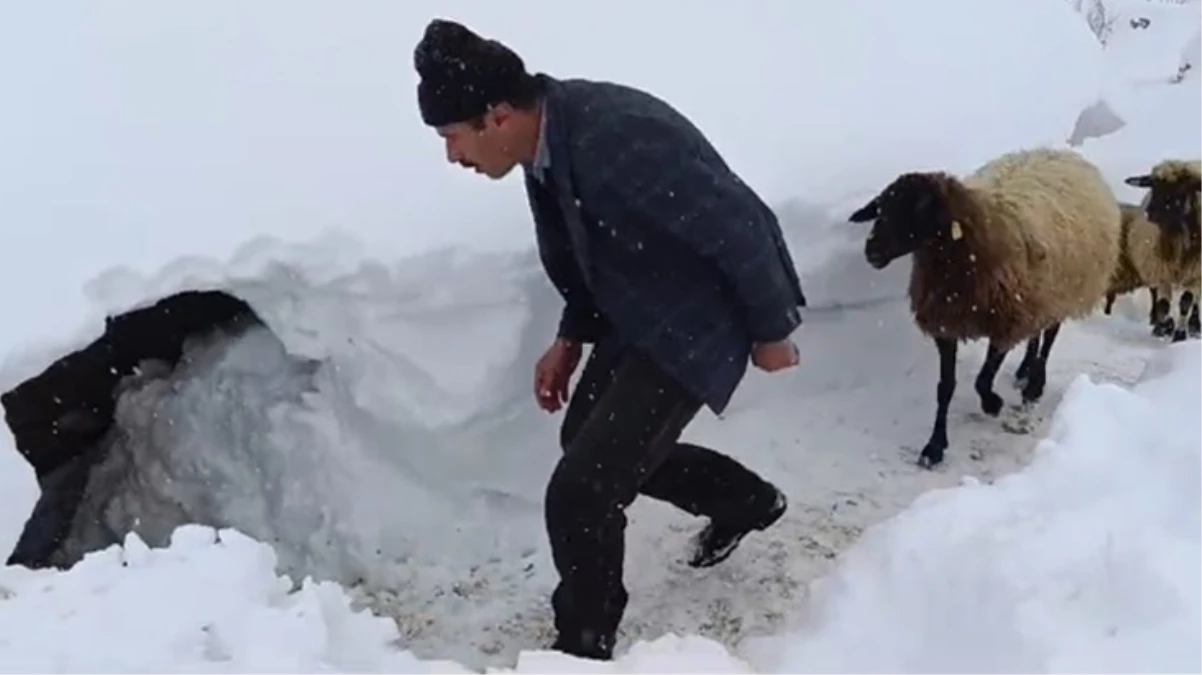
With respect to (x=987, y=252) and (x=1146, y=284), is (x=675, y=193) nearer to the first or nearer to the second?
(x=987, y=252)

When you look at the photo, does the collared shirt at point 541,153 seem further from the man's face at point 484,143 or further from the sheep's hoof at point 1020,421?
the sheep's hoof at point 1020,421

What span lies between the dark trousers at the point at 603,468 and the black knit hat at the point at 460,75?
676 mm

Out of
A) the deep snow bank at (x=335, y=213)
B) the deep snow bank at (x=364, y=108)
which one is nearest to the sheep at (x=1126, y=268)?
the deep snow bank at (x=364, y=108)

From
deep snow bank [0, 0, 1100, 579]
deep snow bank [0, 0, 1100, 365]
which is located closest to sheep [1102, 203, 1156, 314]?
deep snow bank [0, 0, 1100, 365]

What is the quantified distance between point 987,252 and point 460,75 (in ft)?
8.93

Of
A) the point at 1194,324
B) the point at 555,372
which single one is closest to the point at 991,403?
the point at 1194,324

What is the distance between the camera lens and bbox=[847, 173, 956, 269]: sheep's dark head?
4.94 metres

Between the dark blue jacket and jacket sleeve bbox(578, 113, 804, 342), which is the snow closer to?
the dark blue jacket

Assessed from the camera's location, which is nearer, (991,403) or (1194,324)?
(991,403)

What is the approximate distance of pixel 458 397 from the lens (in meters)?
4.28

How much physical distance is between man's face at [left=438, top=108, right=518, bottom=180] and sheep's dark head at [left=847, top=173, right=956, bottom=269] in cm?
228

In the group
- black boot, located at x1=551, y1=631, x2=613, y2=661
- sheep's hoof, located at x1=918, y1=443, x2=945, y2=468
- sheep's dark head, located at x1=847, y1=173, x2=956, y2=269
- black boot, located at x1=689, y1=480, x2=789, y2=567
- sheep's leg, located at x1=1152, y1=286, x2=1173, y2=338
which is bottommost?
sheep's leg, located at x1=1152, y1=286, x2=1173, y2=338

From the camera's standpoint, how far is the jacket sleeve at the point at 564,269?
323 centimetres

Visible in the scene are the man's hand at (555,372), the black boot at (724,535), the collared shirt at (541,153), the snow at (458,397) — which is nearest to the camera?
the snow at (458,397)
